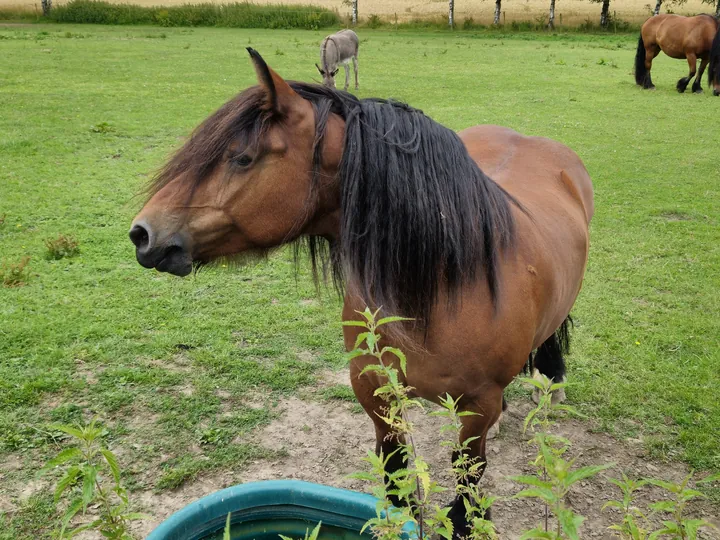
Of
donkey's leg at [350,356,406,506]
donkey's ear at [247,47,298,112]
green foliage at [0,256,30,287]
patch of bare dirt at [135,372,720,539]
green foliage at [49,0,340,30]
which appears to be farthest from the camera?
green foliage at [49,0,340,30]

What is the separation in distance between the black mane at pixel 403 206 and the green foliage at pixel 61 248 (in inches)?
147

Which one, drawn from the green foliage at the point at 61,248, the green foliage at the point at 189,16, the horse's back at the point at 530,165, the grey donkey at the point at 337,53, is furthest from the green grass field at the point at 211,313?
the green foliage at the point at 189,16

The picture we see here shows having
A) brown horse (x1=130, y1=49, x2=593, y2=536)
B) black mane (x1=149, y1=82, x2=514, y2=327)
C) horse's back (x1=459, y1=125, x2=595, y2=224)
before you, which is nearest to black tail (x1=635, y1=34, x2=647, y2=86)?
horse's back (x1=459, y1=125, x2=595, y2=224)

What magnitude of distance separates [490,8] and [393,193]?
129ft

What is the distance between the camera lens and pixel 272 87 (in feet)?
5.28

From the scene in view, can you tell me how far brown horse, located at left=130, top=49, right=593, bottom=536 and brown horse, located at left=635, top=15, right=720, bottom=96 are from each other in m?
13.4

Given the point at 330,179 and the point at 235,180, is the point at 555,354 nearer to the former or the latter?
the point at 330,179

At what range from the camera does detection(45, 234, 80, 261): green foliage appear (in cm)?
486

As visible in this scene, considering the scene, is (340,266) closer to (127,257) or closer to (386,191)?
(386,191)

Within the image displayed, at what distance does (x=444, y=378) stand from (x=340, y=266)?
53 centimetres

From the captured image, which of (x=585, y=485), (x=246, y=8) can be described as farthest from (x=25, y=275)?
(x=246, y=8)

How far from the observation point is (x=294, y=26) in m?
28.3

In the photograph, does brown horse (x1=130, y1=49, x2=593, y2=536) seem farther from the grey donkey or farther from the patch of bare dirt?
the grey donkey

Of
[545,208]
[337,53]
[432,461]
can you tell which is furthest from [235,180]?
[337,53]
